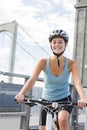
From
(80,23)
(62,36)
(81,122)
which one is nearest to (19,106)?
(81,122)

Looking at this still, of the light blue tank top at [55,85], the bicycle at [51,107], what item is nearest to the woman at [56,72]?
the light blue tank top at [55,85]

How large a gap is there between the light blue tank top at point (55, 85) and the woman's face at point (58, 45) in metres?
0.14

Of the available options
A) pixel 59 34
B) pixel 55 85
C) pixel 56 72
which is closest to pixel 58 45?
pixel 59 34

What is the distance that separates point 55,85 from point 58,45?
36cm

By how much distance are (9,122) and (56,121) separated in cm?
198

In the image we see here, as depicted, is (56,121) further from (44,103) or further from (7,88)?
(7,88)

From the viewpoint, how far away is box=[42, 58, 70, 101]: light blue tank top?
3.18 m

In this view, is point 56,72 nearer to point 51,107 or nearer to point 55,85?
point 55,85

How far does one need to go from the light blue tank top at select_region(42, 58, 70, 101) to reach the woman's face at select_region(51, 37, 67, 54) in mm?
137

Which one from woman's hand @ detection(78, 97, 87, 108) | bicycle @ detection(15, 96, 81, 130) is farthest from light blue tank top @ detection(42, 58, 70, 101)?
woman's hand @ detection(78, 97, 87, 108)

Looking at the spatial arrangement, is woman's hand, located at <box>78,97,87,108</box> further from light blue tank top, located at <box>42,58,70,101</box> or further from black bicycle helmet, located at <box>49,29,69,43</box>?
black bicycle helmet, located at <box>49,29,69,43</box>

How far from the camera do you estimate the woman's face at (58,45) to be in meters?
3.19

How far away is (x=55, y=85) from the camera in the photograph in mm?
3215

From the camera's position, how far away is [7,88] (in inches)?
209
